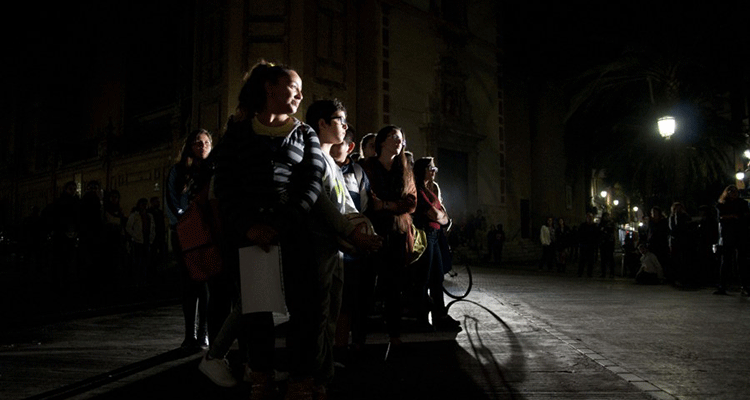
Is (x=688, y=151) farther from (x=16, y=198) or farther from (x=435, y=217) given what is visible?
(x=16, y=198)

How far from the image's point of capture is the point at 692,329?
5.83 meters

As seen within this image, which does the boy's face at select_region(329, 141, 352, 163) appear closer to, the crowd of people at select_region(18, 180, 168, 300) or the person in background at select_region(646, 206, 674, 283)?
the crowd of people at select_region(18, 180, 168, 300)

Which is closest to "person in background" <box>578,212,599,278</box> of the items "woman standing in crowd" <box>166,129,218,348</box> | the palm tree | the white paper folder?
the palm tree

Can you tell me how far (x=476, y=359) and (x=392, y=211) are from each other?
4.12 feet

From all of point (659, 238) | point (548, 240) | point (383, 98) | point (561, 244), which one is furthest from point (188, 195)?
point (383, 98)

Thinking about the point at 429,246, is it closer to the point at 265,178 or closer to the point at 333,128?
the point at 333,128

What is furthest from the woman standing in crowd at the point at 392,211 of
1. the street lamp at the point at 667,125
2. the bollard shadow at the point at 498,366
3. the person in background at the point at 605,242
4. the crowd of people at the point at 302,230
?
the person in background at the point at 605,242

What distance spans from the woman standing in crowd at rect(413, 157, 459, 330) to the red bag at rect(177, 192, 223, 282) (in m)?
2.41

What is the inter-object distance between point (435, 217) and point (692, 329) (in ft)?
9.63

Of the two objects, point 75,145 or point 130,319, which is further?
point 75,145

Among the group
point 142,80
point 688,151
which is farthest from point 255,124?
point 142,80

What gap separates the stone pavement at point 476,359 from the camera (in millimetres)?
3340

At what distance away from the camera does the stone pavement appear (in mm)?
3340

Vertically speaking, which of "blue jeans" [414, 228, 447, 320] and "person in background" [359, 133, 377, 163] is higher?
"person in background" [359, 133, 377, 163]
